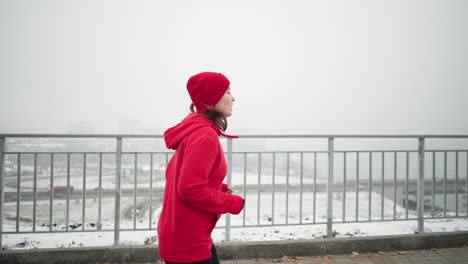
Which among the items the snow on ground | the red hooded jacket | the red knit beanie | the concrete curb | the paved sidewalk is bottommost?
the paved sidewalk

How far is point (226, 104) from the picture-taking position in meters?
1.62

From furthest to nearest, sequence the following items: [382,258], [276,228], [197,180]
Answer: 1. [276,228]
2. [382,258]
3. [197,180]

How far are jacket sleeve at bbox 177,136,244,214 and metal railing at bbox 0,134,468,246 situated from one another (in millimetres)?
2958

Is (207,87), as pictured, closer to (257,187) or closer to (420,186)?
(257,187)

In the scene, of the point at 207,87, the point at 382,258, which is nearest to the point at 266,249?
the point at 382,258

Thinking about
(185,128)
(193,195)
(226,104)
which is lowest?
(193,195)

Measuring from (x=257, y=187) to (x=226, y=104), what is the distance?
320 centimetres

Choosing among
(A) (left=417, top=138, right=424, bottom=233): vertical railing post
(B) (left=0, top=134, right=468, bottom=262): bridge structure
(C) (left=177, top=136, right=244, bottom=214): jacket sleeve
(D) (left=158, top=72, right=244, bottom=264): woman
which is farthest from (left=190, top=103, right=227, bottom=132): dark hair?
(A) (left=417, top=138, right=424, bottom=233): vertical railing post

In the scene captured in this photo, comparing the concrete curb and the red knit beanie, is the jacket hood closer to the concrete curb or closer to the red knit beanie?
the red knit beanie

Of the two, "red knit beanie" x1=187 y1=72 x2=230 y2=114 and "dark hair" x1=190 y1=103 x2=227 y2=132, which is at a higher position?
"red knit beanie" x1=187 y1=72 x2=230 y2=114

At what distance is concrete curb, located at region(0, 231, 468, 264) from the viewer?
410 centimetres

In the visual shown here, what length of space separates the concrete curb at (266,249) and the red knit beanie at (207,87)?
3.16m

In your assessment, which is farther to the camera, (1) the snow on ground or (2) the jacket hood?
(1) the snow on ground

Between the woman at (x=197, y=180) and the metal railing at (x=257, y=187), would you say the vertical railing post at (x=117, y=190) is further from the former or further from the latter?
the woman at (x=197, y=180)
